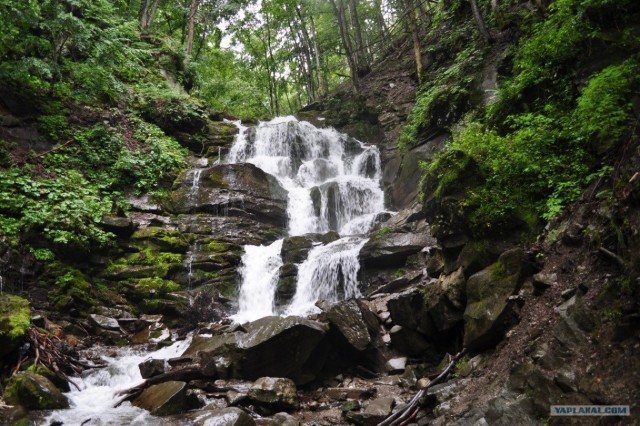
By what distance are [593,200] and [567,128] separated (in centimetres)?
191

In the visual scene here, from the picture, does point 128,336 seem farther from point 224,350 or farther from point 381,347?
point 381,347

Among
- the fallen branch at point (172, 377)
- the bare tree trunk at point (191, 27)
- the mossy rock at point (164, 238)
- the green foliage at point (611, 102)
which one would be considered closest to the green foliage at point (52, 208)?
the mossy rock at point (164, 238)

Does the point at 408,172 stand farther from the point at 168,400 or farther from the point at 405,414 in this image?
the point at 168,400

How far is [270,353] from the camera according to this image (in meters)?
7.70

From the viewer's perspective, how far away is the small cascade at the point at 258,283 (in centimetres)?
1234

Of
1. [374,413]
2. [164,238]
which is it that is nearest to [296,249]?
[164,238]

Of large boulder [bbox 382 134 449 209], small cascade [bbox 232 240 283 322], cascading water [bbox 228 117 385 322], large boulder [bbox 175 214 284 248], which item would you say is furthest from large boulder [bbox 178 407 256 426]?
large boulder [bbox 382 134 449 209]

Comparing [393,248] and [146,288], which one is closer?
[393,248]

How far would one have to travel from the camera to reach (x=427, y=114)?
14.5 meters

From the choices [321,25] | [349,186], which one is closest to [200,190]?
[349,186]

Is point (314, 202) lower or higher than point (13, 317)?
higher

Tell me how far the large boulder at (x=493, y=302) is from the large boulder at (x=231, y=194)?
10764 millimetres

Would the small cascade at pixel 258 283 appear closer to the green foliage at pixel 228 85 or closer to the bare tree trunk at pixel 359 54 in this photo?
the green foliage at pixel 228 85

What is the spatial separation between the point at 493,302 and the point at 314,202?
1150cm
